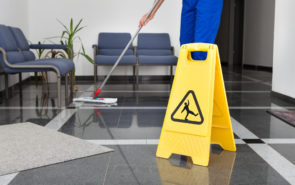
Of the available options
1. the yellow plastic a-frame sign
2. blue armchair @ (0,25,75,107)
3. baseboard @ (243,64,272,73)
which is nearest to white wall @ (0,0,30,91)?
blue armchair @ (0,25,75,107)

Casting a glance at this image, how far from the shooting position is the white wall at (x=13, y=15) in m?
3.96

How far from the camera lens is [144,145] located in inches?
75.1

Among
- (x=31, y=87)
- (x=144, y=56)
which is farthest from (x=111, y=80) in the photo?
(x=31, y=87)

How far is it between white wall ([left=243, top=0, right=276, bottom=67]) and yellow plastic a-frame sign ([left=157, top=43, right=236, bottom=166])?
5.80 metres

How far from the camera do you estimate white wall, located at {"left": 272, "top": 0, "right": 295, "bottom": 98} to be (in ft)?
10.7

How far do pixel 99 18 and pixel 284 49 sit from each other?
2884 mm

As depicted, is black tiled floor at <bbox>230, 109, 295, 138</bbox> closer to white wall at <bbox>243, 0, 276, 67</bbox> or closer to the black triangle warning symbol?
the black triangle warning symbol

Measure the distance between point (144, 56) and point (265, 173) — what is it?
335cm

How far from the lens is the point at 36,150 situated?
1765 millimetres

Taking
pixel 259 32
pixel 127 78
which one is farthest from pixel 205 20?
pixel 259 32

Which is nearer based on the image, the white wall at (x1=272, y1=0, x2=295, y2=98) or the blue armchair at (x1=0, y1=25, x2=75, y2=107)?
the blue armchair at (x1=0, y1=25, x2=75, y2=107)

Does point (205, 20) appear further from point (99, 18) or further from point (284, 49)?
point (99, 18)

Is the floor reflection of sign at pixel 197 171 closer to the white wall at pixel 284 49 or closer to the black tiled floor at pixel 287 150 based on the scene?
the black tiled floor at pixel 287 150

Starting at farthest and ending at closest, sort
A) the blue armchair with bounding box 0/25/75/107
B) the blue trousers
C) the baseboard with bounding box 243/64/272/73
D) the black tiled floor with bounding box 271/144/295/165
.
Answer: the baseboard with bounding box 243/64/272/73, the blue armchair with bounding box 0/25/75/107, the blue trousers, the black tiled floor with bounding box 271/144/295/165
